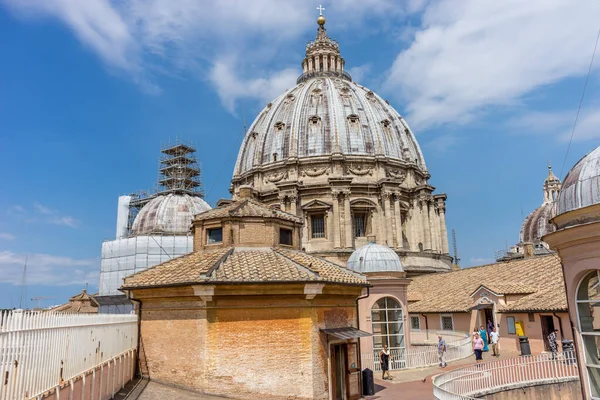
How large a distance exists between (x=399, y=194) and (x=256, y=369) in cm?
4099

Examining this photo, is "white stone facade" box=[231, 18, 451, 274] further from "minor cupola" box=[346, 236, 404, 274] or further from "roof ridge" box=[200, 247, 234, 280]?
"roof ridge" box=[200, 247, 234, 280]

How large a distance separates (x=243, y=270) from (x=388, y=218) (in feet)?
125

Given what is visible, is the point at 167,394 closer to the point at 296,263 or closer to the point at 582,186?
the point at 296,263

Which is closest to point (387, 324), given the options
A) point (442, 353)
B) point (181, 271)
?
point (442, 353)

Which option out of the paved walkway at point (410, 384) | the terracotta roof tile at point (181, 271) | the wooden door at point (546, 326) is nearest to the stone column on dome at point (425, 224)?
the wooden door at point (546, 326)

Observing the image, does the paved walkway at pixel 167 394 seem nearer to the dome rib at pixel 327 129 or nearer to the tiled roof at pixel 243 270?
the tiled roof at pixel 243 270

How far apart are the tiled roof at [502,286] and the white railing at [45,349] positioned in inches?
807

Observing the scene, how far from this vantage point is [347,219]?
51094mm

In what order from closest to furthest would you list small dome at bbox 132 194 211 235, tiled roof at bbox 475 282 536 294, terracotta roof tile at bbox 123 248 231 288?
1. terracotta roof tile at bbox 123 248 231 288
2. tiled roof at bbox 475 282 536 294
3. small dome at bbox 132 194 211 235

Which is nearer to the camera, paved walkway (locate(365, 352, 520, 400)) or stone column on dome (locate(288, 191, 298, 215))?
paved walkway (locate(365, 352, 520, 400))

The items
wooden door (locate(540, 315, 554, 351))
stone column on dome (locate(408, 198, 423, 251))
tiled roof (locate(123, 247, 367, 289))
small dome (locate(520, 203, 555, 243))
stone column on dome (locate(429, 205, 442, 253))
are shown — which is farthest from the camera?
small dome (locate(520, 203, 555, 243))

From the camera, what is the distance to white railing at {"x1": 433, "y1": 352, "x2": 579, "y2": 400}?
14883mm

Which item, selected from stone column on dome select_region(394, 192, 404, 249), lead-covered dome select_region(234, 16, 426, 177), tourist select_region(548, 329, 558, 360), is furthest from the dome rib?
tourist select_region(548, 329, 558, 360)

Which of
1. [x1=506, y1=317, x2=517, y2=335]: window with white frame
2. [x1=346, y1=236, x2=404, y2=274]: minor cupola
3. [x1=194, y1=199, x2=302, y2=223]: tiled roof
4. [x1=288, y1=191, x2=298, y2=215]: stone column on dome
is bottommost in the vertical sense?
[x1=506, y1=317, x2=517, y2=335]: window with white frame
